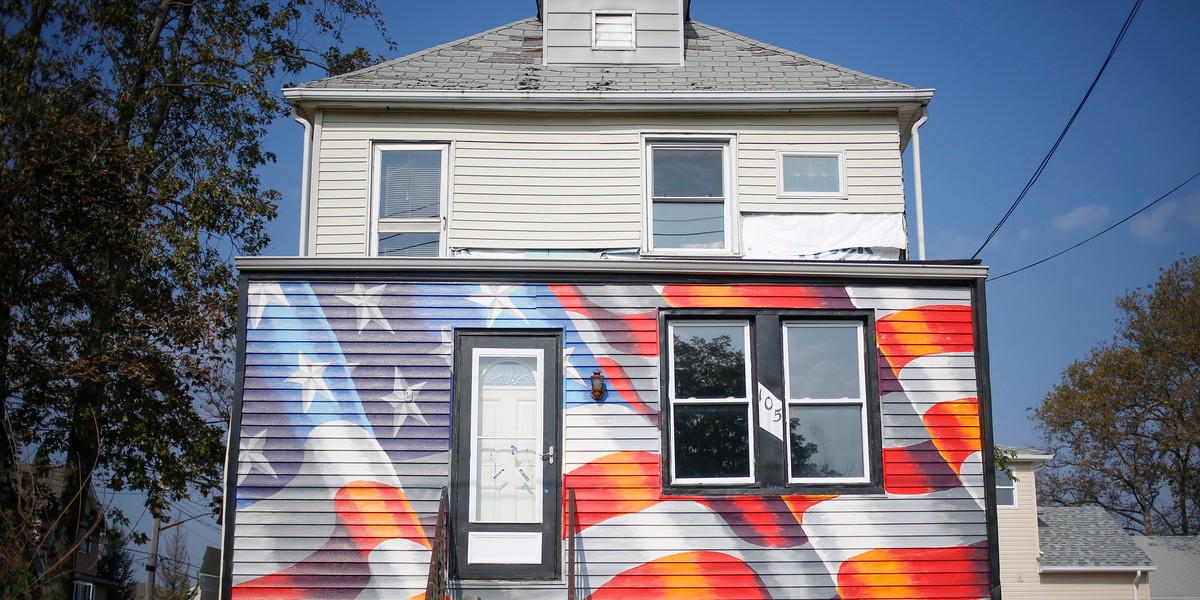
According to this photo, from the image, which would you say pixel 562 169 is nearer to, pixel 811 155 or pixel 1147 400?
pixel 811 155

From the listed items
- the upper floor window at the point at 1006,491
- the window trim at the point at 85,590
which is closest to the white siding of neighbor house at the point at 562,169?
the upper floor window at the point at 1006,491

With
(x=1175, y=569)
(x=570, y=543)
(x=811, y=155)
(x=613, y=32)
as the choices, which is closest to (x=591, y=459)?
(x=570, y=543)

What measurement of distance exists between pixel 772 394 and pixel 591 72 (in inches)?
241

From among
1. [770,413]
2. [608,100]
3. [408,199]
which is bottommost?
[770,413]

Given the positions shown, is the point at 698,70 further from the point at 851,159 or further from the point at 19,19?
the point at 19,19

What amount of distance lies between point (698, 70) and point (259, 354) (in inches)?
288

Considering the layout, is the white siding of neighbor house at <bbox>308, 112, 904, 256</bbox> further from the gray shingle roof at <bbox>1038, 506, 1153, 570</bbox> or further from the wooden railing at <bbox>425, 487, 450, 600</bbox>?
the gray shingle roof at <bbox>1038, 506, 1153, 570</bbox>

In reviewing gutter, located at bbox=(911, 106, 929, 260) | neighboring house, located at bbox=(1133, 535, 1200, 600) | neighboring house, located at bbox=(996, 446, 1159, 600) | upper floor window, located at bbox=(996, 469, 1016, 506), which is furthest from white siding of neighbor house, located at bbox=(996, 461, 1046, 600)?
gutter, located at bbox=(911, 106, 929, 260)

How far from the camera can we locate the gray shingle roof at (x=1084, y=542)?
28734 mm

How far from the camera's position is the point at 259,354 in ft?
31.6

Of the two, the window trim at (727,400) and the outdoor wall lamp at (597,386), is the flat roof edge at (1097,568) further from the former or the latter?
the outdoor wall lamp at (597,386)

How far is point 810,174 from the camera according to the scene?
1327cm

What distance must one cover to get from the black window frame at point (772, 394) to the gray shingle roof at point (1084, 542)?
2165cm

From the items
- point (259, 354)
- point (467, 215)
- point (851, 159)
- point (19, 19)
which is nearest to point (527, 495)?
point (259, 354)
